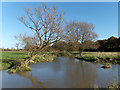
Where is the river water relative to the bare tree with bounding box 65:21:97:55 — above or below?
below

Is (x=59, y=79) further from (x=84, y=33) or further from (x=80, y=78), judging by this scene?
(x=84, y=33)

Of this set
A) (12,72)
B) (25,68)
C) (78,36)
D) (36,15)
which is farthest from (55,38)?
(78,36)

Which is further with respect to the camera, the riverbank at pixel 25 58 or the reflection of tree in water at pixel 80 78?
the riverbank at pixel 25 58

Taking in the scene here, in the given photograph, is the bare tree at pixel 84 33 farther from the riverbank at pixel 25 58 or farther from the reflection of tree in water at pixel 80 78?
the reflection of tree in water at pixel 80 78

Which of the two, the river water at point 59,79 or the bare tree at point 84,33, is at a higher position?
the bare tree at point 84,33

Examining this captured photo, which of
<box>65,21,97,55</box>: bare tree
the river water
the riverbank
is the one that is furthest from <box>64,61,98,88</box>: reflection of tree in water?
<box>65,21,97,55</box>: bare tree

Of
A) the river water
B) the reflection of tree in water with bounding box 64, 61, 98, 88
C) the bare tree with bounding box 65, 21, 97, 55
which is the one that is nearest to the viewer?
the river water

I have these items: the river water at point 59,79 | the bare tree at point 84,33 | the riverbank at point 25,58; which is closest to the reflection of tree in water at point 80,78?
the river water at point 59,79

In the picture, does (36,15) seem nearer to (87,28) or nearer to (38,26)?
(38,26)

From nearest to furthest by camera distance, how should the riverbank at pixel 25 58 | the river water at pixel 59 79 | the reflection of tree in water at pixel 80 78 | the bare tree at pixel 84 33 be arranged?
the river water at pixel 59 79 < the reflection of tree in water at pixel 80 78 < the riverbank at pixel 25 58 < the bare tree at pixel 84 33

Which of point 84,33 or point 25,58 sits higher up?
point 84,33

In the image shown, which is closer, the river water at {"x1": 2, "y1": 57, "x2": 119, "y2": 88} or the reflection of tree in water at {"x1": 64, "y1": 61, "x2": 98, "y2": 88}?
the river water at {"x1": 2, "y1": 57, "x2": 119, "y2": 88}

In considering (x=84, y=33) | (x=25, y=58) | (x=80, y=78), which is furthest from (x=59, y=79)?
(x=84, y=33)

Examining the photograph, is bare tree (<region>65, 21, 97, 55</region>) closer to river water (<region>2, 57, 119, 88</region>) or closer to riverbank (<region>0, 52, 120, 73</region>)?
riverbank (<region>0, 52, 120, 73</region>)
